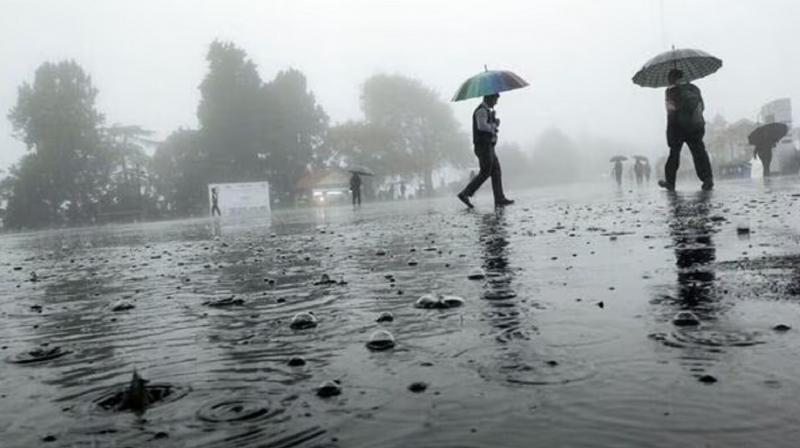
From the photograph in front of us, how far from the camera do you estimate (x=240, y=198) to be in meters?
49.8

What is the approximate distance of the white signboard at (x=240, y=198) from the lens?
49.3 m

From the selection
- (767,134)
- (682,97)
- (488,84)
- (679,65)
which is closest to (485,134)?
(488,84)

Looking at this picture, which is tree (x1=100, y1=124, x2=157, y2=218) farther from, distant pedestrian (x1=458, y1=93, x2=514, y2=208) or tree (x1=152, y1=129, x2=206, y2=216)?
distant pedestrian (x1=458, y1=93, x2=514, y2=208)

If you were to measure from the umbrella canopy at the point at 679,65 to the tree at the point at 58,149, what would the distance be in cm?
5579

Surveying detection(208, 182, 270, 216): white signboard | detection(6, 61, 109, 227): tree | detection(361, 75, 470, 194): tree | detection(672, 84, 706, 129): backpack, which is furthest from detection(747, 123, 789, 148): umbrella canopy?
detection(361, 75, 470, 194): tree

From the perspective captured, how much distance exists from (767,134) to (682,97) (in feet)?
41.1

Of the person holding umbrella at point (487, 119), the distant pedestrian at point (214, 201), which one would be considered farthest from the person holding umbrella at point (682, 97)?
the distant pedestrian at point (214, 201)

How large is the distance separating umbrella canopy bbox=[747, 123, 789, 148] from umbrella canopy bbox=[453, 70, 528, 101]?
12.2m

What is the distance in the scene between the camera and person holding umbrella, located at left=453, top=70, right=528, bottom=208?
12.8 meters

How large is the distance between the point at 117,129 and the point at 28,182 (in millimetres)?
29161

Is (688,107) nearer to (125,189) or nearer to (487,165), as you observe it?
(487,165)

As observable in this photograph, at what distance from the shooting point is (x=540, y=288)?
356 centimetres

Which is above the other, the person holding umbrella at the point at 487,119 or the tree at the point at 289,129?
the tree at the point at 289,129

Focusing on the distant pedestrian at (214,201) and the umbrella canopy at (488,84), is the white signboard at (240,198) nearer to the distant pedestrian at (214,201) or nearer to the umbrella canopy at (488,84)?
the distant pedestrian at (214,201)
